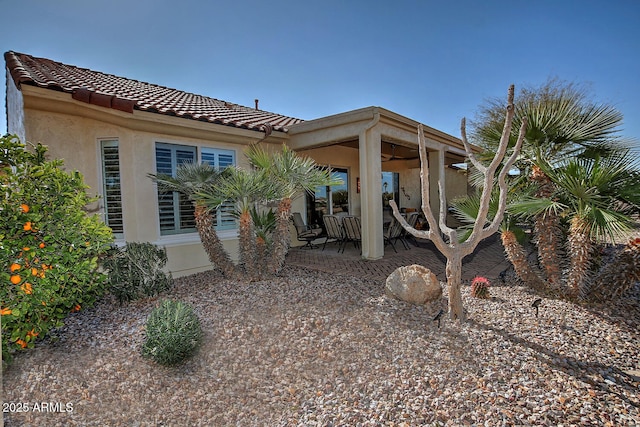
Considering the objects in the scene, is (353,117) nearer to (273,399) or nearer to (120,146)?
(120,146)

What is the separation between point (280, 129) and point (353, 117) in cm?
233

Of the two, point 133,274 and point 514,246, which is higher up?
point 514,246

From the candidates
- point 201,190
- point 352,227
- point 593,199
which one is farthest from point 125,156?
point 593,199

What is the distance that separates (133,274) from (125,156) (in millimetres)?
2833

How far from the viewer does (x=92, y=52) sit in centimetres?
884

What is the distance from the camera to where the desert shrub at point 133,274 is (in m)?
5.32

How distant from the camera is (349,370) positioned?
3.45 meters

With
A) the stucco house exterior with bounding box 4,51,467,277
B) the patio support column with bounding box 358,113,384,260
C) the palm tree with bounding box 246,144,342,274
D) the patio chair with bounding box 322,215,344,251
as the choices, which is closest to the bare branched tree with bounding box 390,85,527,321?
the palm tree with bounding box 246,144,342,274

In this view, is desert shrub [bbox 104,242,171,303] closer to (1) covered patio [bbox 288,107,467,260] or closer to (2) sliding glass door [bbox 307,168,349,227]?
(1) covered patio [bbox 288,107,467,260]

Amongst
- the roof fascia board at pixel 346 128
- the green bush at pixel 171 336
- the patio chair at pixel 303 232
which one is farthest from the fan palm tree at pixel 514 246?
the patio chair at pixel 303 232

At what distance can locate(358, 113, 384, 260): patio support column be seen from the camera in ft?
26.4

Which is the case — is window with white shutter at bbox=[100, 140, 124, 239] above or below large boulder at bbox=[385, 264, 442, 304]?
above

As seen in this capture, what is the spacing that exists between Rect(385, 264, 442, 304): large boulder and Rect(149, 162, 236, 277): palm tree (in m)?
3.25

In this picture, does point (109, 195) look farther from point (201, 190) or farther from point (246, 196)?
point (246, 196)
